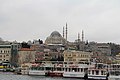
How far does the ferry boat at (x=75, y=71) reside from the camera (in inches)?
3066

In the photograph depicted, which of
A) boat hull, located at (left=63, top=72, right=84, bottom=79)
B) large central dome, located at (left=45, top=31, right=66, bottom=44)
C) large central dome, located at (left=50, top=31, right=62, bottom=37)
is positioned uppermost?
large central dome, located at (left=50, top=31, right=62, bottom=37)

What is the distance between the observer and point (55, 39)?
160 m

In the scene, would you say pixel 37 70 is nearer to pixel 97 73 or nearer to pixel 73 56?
pixel 97 73

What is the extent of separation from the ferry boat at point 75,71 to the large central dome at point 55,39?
78.2 meters

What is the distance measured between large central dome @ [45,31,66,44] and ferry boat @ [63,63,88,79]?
78.2 m

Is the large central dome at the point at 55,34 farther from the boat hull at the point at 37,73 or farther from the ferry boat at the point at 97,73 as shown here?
the ferry boat at the point at 97,73

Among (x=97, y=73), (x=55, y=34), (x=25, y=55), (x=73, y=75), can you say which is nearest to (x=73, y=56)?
(x=25, y=55)

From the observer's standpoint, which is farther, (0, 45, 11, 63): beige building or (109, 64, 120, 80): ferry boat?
(0, 45, 11, 63): beige building

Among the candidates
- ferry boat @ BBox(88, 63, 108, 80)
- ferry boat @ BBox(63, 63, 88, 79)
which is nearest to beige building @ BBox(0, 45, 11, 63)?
ferry boat @ BBox(63, 63, 88, 79)

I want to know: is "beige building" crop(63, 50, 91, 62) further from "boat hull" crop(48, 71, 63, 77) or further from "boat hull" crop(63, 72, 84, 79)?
"boat hull" crop(63, 72, 84, 79)

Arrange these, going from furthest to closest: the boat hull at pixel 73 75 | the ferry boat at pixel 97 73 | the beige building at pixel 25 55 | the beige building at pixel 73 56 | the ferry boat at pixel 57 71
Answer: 1. the beige building at pixel 25 55
2. the beige building at pixel 73 56
3. the ferry boat at pixel 57 71
4. the boat hull at pixel 73 75
5. the ferry boat at pixel 97 73

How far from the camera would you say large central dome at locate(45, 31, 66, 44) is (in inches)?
6326

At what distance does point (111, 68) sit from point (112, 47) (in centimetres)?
9749

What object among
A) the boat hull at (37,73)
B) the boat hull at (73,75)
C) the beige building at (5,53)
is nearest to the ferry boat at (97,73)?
the boat hull at (73,75)
